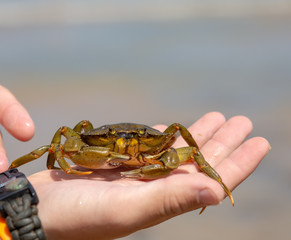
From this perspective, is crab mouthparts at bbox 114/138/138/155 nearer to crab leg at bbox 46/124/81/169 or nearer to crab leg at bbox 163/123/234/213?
crab leg at bbox 163/123/234/213

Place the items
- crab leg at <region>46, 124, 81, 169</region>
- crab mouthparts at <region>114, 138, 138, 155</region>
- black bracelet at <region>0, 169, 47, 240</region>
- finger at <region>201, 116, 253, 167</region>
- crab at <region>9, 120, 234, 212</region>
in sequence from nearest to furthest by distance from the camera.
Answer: black bracelet at <region>0, 169, 47, 240</region>
crab at <region>9, 120, 234, 212</region>
crab mouthparts at <region>114, 138, 138, 155</region>
crab leg at <region>46, 124, 81, 169</region>
finger at <region>201, 116, 253, 167</region>

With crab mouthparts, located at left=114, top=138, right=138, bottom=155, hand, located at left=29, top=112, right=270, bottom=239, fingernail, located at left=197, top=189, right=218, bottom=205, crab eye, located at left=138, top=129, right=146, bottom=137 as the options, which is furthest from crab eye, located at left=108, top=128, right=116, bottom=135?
fingernail, located at left=197, top=189, right=218, bottom=205

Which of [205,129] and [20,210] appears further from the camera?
[205,129]

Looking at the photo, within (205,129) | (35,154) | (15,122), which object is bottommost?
(205,129)

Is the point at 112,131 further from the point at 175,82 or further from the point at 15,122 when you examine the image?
the point at 175,82

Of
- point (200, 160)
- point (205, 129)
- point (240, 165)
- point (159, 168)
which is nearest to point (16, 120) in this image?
point (159, 168)

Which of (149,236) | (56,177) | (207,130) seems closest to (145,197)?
(56,177)

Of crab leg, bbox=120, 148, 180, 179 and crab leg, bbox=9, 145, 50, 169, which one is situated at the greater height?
crab leg, bbox=9, 145, 50, 169

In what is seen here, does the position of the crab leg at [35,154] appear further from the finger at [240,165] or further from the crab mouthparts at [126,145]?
the finger at [240,165]
